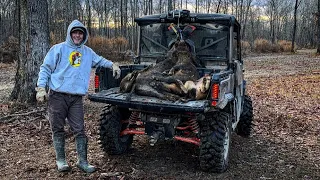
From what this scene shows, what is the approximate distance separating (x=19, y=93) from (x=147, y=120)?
482cm

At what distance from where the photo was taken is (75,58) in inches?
197

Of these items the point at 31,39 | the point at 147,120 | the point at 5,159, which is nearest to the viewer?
the point at 147,120

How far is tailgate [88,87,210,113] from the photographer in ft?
14.8

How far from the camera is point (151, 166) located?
5.41m

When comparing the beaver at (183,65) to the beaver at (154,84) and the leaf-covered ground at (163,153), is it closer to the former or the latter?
the beaver at (154,84)

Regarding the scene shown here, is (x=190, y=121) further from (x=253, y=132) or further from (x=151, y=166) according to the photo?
(x=253, y=132)

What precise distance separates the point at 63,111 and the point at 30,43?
400 centimetres

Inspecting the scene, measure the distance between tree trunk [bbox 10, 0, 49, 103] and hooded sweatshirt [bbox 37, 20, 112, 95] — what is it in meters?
3.76

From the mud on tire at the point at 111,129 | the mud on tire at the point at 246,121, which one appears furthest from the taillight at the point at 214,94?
the mud on tire at the point at 246,121

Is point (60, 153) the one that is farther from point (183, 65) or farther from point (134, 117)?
point (183, 65)

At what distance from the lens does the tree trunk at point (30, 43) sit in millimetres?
8344

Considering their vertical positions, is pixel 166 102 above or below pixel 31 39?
below

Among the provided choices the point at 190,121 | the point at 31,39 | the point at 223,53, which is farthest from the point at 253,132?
the point at 31,39

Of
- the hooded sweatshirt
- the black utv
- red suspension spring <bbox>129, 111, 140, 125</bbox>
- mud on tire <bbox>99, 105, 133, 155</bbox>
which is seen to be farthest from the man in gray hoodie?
red suspension spring <bbox>129, 111, 140, 125</bbox>
